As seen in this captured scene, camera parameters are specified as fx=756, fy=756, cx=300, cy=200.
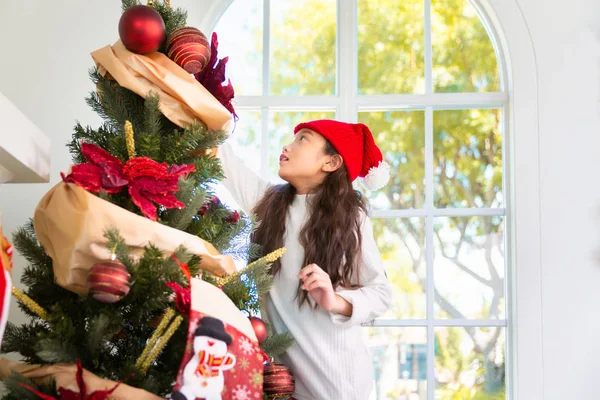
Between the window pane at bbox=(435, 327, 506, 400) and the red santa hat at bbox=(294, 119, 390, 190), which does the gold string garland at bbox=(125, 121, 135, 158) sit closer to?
the red santa hat at bbox=(294, 119, 390, 190)

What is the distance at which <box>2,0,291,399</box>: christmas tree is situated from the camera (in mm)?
1174

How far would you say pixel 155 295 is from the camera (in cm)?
121

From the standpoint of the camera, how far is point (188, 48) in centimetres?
145

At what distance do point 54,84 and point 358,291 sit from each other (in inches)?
44.1

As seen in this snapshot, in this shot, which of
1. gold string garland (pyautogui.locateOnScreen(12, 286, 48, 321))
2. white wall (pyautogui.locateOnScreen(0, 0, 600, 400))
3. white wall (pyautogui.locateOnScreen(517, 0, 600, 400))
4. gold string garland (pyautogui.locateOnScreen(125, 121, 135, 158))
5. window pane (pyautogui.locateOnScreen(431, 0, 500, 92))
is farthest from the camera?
window pane (pyautogui.locateOnScreen(431, 0, 500, 92))

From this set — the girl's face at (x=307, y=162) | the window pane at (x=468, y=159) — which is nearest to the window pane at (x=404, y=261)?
the window pane at (x=468, y=159)

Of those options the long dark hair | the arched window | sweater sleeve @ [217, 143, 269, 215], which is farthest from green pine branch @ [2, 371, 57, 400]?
the arched window

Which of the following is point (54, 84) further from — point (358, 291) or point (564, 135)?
point (564, 135)

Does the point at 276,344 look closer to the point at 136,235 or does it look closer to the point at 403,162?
the point at 136,235

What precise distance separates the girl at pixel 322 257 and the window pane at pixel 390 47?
811mm

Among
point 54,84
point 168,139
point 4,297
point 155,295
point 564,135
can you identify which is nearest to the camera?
point 4,297

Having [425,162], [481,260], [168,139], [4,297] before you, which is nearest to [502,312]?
[481,260]

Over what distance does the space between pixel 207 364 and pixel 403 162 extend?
5.47 ft

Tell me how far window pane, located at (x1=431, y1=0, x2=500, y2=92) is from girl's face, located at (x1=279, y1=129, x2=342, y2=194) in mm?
916
